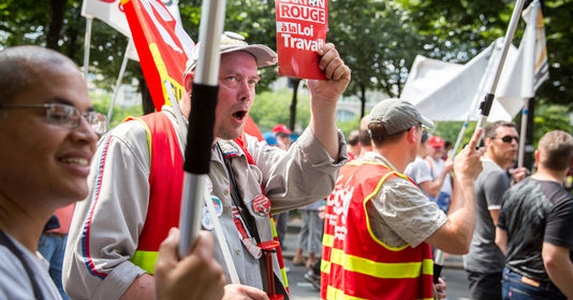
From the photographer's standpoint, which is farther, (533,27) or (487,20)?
(487,20)

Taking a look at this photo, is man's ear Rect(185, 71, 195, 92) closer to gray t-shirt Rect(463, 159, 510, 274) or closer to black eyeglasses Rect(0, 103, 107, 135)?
black eyeglasses Rect(0, 103, 107, 135)

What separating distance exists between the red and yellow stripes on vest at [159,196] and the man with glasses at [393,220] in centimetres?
144

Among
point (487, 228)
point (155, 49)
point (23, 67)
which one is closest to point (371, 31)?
point (487, 228)

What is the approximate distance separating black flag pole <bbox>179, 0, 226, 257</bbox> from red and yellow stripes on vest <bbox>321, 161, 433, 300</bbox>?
2.27 meters

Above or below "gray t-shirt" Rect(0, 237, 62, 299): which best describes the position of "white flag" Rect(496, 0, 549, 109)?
above

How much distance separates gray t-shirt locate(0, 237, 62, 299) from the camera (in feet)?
4.12

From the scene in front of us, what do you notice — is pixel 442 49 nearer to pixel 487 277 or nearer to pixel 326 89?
pixel 487 277

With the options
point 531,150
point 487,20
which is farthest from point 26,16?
point 531,150

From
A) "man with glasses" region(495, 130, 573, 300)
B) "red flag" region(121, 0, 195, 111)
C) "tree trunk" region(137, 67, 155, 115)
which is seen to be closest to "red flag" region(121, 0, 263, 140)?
"red flag" region(121, 0, 195, 111)

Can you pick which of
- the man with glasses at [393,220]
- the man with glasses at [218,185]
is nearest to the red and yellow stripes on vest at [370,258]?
the man with glasses at [393,220]

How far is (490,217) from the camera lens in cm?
535

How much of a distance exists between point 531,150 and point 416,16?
4.26 m

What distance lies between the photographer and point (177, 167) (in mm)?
2229

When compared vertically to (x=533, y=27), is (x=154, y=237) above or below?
below
